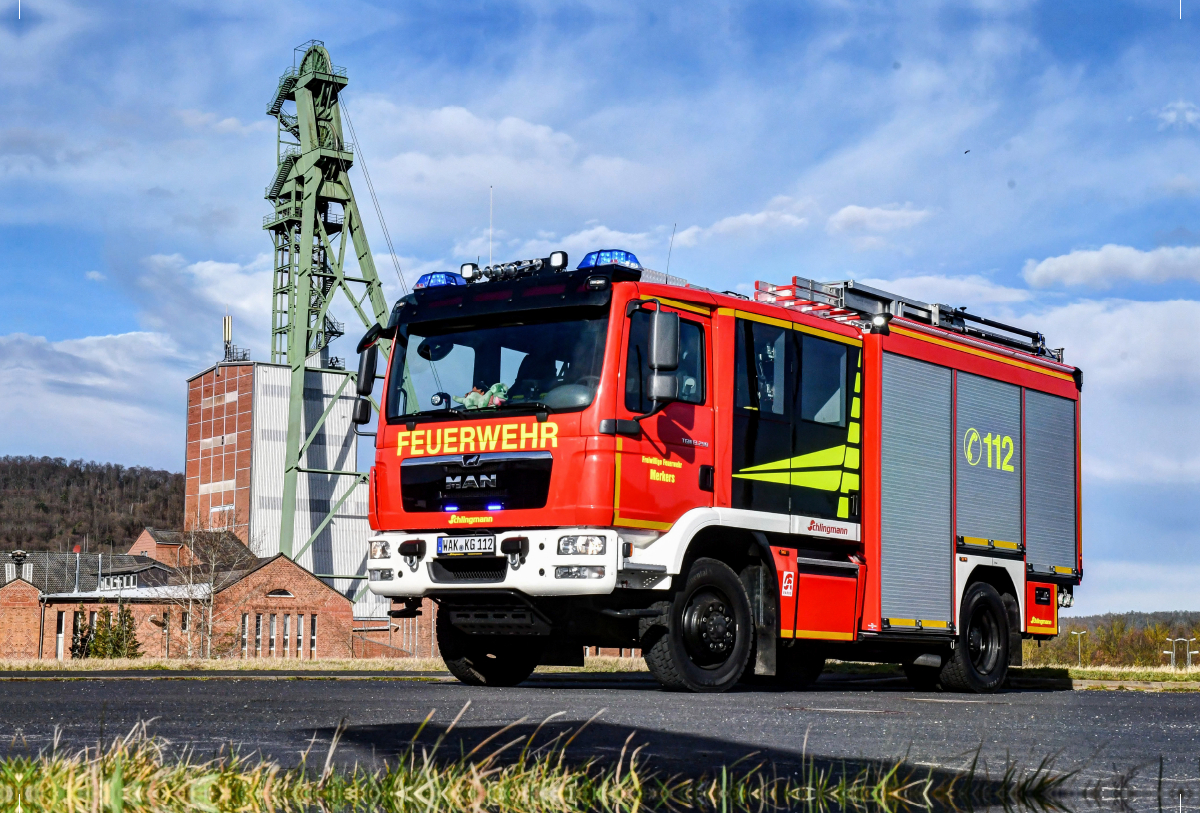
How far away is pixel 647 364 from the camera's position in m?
10.1

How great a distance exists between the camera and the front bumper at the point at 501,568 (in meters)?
9.75

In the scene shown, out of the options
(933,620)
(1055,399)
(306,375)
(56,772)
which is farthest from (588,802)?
(306,375)

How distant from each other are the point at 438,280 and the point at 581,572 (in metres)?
3.10

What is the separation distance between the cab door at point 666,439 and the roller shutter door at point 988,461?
3781 mm

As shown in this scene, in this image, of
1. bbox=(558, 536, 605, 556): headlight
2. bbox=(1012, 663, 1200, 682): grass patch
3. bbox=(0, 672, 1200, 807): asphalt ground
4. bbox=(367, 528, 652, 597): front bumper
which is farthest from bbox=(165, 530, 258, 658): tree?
bbox=(0, 672, 1200, 807): asphalt ground

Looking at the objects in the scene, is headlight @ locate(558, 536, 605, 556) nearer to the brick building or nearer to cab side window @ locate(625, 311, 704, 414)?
cab side window @ locate(625, 311, 704, 414)

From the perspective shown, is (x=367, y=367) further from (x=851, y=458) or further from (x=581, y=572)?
(x=851, y=458)

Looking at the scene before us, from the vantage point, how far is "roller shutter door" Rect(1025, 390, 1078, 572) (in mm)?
14219

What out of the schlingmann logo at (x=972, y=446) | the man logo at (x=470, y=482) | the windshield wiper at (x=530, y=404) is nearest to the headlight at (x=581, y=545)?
the man logo at (x=470, y=482)

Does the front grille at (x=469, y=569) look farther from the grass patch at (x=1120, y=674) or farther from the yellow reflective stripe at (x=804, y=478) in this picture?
the grass patch at (x=1120, y=674)

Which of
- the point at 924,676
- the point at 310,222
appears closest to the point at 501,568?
the point at 924,676

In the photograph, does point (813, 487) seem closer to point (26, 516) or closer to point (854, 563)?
point (854, 563)

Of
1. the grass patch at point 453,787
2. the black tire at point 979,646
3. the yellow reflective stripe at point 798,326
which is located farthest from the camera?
the black tire at point 979,646

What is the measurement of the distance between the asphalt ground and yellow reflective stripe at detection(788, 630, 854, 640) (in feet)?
4.51
